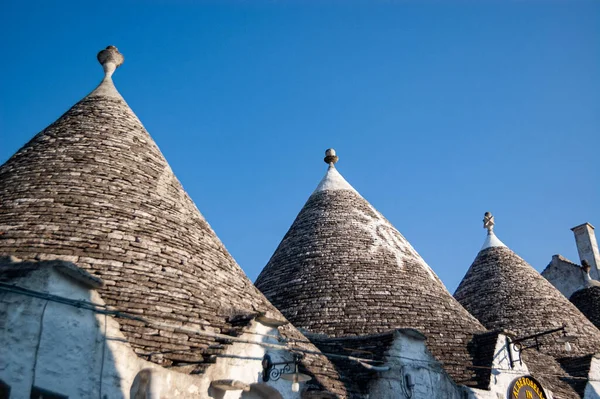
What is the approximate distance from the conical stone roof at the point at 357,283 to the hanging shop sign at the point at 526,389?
84cm

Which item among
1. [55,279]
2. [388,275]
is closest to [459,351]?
[388,275]

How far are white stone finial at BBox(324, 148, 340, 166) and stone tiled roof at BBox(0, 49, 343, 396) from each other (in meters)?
6.77

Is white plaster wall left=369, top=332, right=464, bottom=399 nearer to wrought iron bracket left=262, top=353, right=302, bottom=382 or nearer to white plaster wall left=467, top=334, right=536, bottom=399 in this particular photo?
white plaster wall left=467, top=334, right=536, bottom=399

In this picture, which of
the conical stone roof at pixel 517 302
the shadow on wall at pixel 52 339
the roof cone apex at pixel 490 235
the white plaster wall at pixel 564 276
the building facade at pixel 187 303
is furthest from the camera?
the white plaster wall at pixel 564 276

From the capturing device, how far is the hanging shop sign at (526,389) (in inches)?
474

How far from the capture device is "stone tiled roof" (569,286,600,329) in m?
21.8

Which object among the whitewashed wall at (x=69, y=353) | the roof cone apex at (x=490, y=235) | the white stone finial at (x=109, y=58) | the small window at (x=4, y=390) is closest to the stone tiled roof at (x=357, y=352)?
the whitewashed wall at (x=69, y=353)

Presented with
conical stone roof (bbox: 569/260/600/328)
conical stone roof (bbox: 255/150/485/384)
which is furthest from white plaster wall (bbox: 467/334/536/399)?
conical stone roof (bbox: 569/260/600/328)

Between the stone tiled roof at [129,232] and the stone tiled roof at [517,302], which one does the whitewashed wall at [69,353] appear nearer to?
the stone tiled roof at [129,232]

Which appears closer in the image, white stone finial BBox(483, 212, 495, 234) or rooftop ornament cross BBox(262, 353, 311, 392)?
rooftop ornament cross BBox(262, 353, 311, 392)

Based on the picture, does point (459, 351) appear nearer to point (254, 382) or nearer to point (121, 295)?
point (254, 382)

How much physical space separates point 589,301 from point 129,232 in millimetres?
17857

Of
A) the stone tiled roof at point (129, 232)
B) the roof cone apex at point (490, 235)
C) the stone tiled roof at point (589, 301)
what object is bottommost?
the stone tiled roof at point (129, 232)

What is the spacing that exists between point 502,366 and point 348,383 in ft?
10.2
